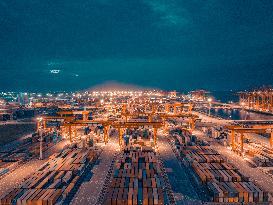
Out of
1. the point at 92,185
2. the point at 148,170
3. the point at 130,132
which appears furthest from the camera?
the point at 130,132

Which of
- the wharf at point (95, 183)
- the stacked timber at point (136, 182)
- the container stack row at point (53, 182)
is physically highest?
the stacked timber at point (136, 182)

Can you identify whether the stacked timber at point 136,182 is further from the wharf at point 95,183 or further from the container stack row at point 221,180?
the container stack row at point 221,180

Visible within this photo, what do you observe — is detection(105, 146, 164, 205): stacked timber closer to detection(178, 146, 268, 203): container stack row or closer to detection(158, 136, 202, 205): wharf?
detection(158, 136, 202, 205): wharf

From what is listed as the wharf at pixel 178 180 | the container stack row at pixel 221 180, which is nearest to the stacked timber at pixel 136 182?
the wharf at pixel 178 180

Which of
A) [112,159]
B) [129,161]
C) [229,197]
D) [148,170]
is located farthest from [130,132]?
[229,197]

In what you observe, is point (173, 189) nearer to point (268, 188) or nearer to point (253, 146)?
point (268, 188)

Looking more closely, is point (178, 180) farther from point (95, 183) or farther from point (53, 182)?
point (53, 182)
